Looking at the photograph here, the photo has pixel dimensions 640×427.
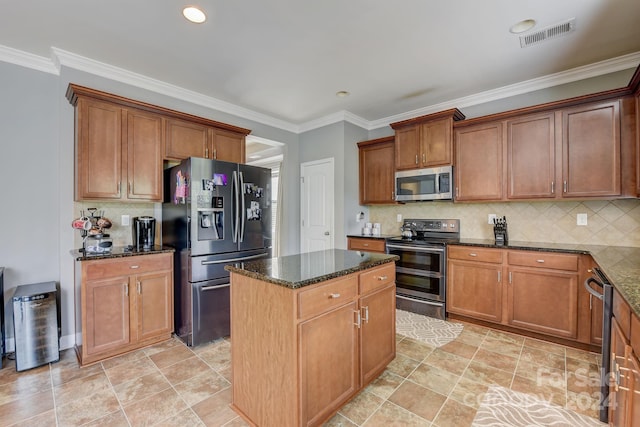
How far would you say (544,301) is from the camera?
282cm

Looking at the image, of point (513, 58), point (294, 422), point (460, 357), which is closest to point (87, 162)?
point (294, 422)

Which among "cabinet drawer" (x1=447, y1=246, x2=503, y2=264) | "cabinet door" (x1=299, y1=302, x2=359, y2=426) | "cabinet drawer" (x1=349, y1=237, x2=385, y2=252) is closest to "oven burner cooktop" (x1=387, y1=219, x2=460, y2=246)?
"cabinet drawer" (x1=349, y1=237, x2=385, y2=252)

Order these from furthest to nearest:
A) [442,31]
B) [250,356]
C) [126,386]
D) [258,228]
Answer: [258,228]
[442,31]
[126,386]
[250,356]

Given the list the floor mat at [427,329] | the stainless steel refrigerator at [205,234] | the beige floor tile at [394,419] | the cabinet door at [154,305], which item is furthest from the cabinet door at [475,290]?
the cabinet door at [154,305]

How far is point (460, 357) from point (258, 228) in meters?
2.40

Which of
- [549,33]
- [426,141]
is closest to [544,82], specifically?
[549,33]

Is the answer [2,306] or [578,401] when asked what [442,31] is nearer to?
[578,401]

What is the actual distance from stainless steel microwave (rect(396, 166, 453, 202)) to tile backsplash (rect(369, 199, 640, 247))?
1.26ft

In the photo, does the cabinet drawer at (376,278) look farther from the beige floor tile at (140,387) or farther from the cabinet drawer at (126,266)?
the cabinet drawer at (126,266)

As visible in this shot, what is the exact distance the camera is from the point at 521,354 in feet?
8.52

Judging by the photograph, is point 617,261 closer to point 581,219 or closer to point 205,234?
point 581,219

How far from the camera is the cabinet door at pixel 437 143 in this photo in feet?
11.8

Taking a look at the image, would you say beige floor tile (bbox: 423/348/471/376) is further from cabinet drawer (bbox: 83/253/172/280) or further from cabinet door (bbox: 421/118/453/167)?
cabinet drawer (bbox: 83/253/172/280)

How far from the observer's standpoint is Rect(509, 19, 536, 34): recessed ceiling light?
225 centimetres
